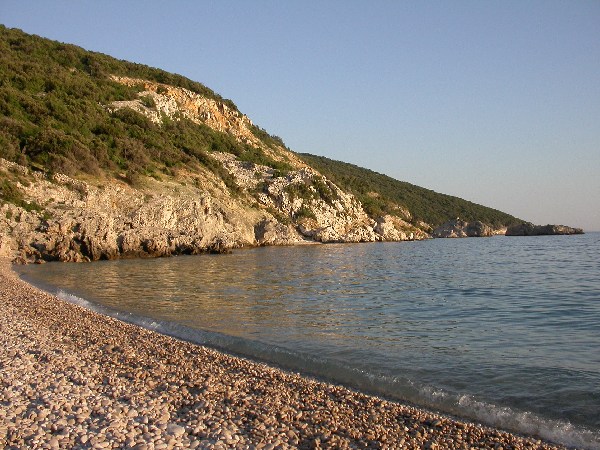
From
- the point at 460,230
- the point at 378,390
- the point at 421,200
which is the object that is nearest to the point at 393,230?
the point at 460,230

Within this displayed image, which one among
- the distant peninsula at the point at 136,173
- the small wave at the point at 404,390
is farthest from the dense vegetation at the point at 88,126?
the small wave at the point at 404,390

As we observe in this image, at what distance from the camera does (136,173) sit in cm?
4428

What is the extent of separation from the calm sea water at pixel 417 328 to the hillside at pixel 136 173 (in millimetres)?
10854

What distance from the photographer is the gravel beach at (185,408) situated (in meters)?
5.47

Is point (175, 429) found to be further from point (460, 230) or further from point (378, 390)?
point (460, 230)

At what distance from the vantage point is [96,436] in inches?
212

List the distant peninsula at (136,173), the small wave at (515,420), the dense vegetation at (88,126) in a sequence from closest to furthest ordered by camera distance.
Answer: the small wave at (515,420) < the distant peninsula at (136,173) < the dense vegetation at (88,126)

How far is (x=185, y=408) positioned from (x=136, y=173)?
40.6m

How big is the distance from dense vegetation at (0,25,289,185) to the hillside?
0.16 metres

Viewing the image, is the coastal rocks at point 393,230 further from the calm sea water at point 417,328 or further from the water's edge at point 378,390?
the water's edge at point 378,390

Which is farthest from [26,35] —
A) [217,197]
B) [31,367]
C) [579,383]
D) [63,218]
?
[579,383]

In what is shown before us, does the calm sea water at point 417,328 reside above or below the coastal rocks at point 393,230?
below

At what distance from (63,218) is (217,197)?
2028cm

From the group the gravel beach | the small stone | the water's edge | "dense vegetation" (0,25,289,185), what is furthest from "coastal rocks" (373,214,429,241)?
the small stone
